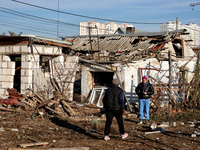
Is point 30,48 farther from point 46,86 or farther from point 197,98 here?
point 197,98

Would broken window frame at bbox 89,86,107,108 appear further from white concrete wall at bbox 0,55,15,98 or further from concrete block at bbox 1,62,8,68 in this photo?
concrete block at bbox 1,62,8,68

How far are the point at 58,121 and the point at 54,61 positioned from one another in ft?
17.1

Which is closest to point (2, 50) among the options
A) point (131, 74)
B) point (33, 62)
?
point (33, 62)

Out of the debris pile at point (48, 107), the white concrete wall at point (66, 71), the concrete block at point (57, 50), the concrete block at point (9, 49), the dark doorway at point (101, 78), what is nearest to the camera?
the debris pile at point (48, 107)

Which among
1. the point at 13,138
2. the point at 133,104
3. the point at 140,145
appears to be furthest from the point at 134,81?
the point at 13,138

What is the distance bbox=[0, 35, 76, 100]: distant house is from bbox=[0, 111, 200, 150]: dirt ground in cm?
286

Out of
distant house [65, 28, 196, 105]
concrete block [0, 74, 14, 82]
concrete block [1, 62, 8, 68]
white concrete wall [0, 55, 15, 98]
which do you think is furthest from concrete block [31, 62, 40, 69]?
distant house [65, 28, 196, 105]

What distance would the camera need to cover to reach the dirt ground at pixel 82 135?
682cm

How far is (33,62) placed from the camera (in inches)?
516

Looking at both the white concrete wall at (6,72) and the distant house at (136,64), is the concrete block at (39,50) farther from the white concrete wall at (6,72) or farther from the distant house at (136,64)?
the distant house at (136,64)

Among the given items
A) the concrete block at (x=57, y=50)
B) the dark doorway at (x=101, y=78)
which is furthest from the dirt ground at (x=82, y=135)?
the dark doorway at (x=101, y=78)

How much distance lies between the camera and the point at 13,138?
713 centimetres

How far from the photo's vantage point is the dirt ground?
269 inches

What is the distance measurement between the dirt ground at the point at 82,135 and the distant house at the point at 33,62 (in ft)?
9.38
